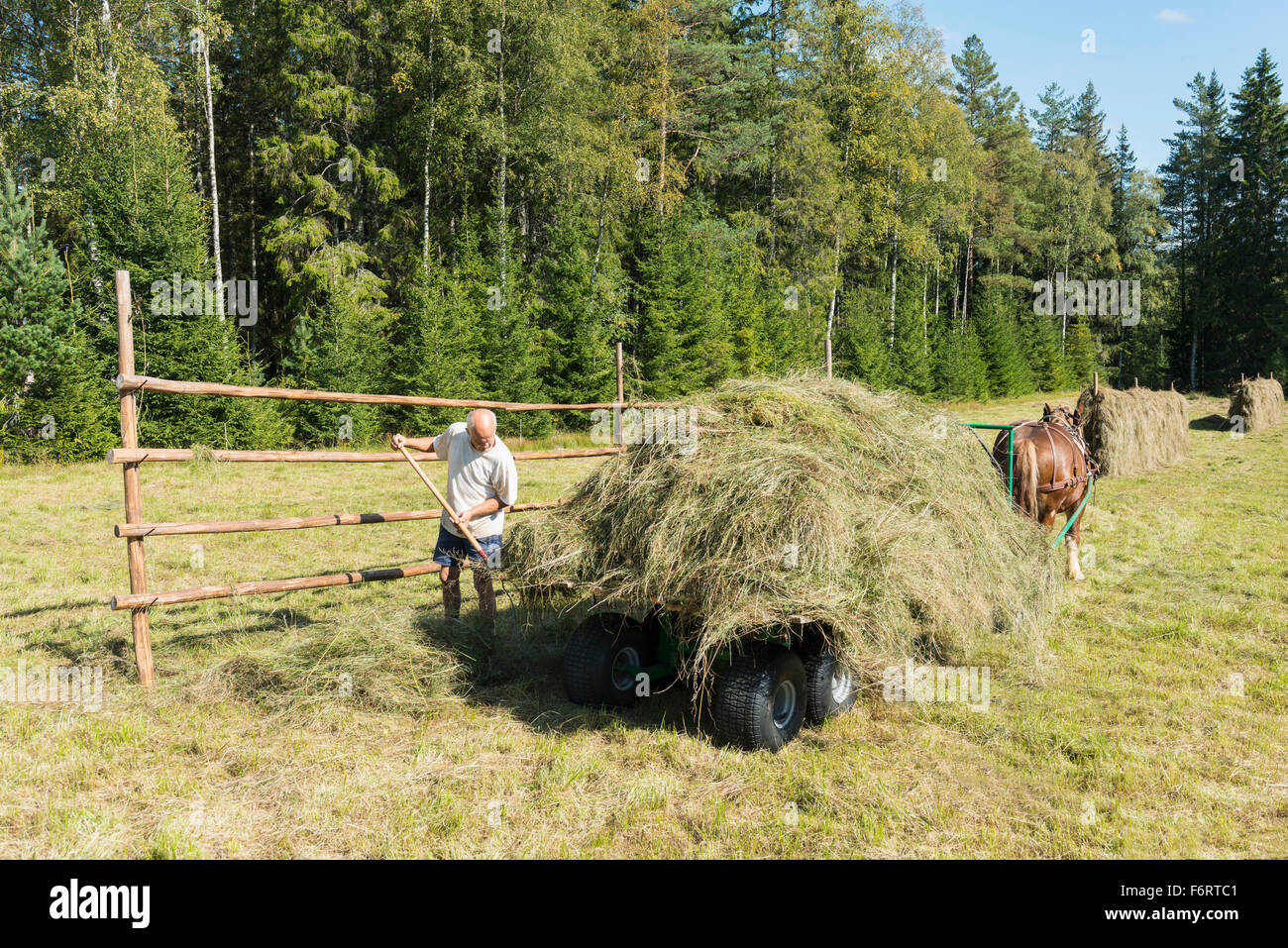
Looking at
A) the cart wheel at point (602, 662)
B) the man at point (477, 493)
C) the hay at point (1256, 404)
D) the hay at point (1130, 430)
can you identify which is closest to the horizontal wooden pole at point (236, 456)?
the man at point (477, 493)

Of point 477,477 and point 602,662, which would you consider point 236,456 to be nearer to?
point 477,477

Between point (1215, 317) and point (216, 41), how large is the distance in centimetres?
4839

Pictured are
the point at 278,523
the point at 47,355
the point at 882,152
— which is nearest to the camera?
the point at 278,523

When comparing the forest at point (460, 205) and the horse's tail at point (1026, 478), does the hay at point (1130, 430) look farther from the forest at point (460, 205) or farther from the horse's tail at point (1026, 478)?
the horse's tail at point (1026, 478)

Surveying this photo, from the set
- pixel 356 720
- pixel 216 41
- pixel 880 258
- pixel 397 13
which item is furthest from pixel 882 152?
pixel 356 720

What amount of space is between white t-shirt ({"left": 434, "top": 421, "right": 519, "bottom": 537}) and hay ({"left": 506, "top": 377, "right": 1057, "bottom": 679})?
0.58 m

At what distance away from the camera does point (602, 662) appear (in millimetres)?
4750

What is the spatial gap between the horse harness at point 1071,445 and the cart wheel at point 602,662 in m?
4.70

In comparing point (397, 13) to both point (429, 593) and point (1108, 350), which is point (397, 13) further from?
point (1108, 350)

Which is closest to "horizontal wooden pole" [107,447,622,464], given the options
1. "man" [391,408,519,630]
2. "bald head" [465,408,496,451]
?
"man" [391,408,519,630]

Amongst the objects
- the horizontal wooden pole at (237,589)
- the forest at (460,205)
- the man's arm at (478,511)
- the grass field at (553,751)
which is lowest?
the grass field at (553,751)

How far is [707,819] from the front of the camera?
11.9 ft

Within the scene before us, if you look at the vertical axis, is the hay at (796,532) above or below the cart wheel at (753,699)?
above

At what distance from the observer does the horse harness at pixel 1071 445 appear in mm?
7602
